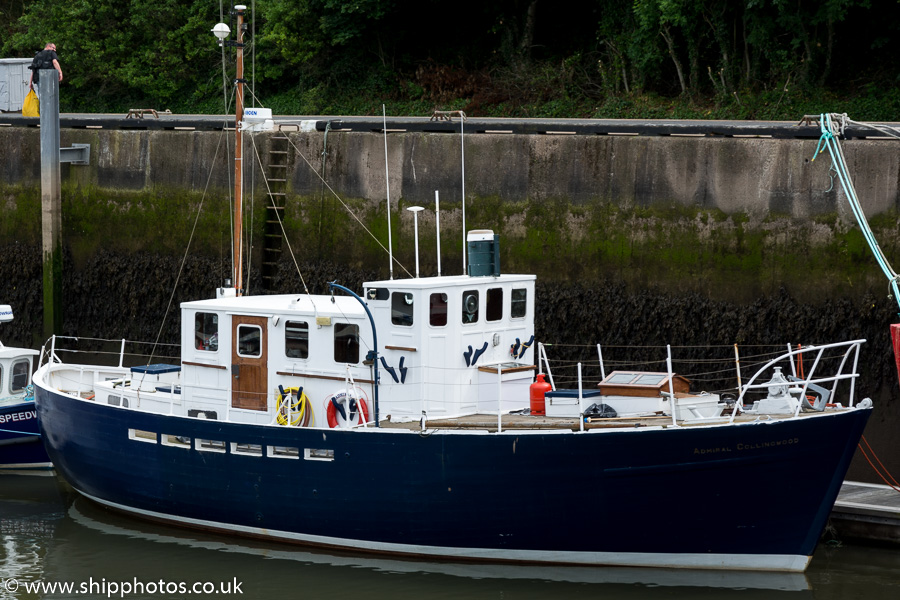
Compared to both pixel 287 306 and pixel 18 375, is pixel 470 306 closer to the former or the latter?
pixel 287 306

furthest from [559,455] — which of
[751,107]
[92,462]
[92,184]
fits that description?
[751,107]

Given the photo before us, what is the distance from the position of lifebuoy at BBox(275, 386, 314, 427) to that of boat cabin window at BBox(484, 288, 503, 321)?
248 cm

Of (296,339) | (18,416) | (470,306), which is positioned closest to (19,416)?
(18,416)

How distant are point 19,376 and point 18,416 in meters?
0.83

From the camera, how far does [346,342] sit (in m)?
13.4

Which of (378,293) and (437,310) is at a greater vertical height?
(378,293)

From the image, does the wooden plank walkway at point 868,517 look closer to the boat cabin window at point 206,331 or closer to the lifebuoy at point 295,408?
the lifebuoy at point 295,408

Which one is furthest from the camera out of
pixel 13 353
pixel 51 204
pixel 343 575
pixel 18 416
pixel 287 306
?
pixel 51 204

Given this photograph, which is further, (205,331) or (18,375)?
(18,375)

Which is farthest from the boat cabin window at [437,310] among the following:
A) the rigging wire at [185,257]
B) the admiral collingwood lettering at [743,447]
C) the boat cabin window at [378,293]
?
the rigging wire at [185,257]

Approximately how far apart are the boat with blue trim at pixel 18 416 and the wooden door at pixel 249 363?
480 cm

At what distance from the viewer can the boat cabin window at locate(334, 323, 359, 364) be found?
44.0 ft

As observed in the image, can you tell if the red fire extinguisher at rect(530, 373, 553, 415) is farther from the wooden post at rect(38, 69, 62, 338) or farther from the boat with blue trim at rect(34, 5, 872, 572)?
the wooden post at rect(38, 69, 62, 338)

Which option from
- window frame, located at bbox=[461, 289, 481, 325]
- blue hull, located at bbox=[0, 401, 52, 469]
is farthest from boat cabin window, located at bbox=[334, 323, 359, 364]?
blue hull, located at bbox=[0, 401, 52, 469]
